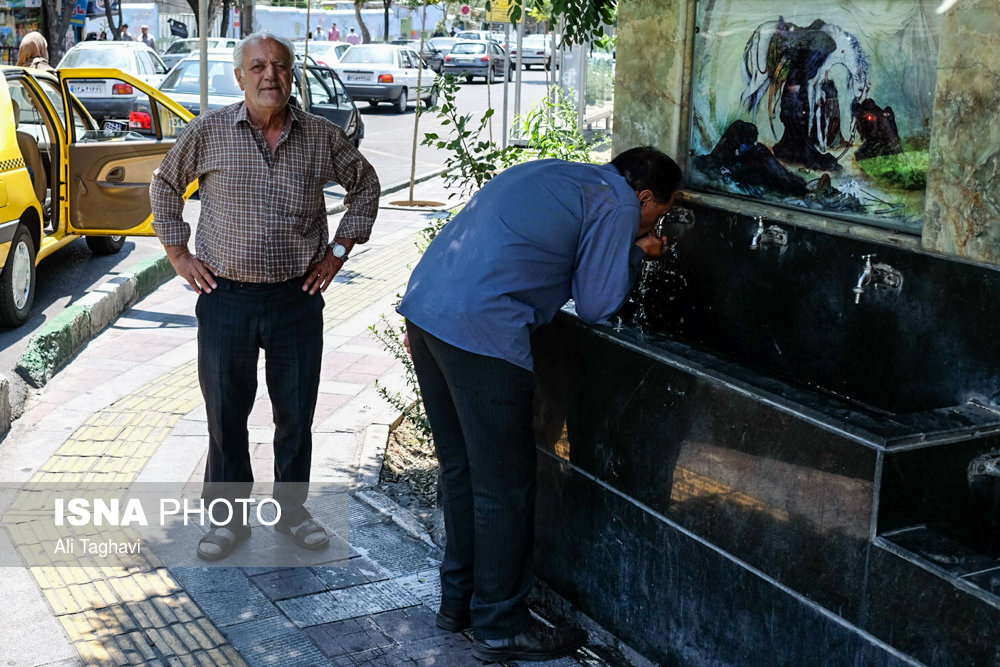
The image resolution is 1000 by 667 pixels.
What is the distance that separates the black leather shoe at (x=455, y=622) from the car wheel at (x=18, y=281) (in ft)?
16.0

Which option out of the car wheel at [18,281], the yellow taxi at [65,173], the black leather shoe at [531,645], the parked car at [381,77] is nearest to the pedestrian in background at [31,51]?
the yellow taxi at [65,173]

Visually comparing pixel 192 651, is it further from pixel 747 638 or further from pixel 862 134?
pixel 862 134

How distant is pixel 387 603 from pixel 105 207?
568cm

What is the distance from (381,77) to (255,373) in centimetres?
2396

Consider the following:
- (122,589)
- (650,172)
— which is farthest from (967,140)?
(122,589)

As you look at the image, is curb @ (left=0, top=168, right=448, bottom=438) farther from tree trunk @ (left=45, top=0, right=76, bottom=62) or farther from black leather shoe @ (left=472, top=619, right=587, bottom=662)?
tree trunk @ (left=45, top=0, right=76, bottom=62)

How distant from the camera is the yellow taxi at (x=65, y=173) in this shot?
7902 mm

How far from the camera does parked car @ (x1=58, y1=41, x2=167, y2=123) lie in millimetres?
18422

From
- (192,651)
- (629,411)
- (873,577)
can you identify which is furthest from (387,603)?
(873,577)

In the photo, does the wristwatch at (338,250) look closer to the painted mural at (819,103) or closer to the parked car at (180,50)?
the painted mural at (819,103)

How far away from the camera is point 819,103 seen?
4.32 metres

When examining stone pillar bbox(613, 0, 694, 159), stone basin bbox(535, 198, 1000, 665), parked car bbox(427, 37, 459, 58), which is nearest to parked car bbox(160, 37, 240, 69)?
parked car bbox(427, 37, 459, 58)

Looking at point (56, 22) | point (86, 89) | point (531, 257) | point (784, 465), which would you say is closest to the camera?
point (784, 465)

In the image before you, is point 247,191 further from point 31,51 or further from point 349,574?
point 31,51
